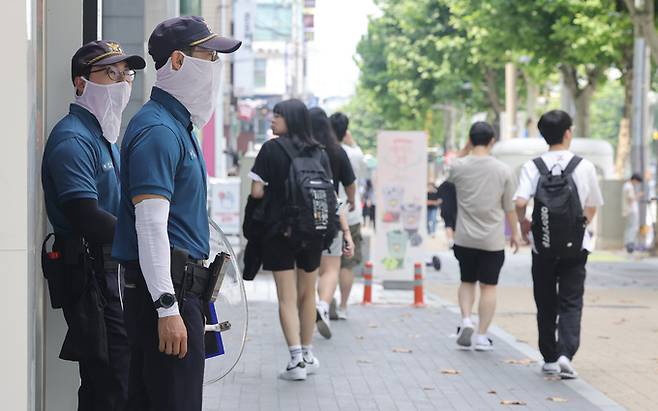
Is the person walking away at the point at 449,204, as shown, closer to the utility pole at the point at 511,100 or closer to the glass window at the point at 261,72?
the utility pole at the point at 511,100

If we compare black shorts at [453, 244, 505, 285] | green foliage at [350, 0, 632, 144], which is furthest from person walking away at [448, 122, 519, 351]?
green foliage at [350, 0, 632, 144]

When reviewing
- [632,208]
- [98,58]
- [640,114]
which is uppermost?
[640,114]

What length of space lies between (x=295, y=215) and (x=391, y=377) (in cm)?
145

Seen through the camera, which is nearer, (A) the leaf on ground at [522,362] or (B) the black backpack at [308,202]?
(B) the black backpack at [308,202]

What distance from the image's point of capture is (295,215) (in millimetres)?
8859

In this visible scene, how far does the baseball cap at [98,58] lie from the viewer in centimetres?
558

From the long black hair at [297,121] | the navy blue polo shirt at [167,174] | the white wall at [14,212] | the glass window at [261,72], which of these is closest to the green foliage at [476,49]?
the glass window at [261,72]

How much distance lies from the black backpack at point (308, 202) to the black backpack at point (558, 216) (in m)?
1.41

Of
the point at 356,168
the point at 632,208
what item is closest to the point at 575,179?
the point at 356,168

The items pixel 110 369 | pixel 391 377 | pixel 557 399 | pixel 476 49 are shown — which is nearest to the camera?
pixel 110 369

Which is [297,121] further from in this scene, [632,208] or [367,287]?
[632,208]

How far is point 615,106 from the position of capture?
134 meters

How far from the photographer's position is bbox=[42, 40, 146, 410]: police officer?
532 cm

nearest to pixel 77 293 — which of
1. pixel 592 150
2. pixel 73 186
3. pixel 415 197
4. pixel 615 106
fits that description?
pixel 73 186
